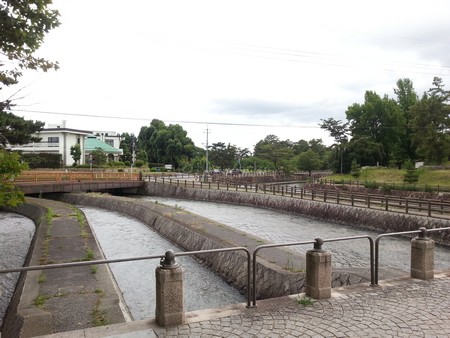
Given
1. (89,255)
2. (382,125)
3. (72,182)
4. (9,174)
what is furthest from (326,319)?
(382,125)

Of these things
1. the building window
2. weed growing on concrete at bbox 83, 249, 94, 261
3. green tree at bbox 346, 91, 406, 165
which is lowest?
weed growing on concrete at bbox 83, 249, 94, 261

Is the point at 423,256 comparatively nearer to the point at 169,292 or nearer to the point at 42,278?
the point at 169,292

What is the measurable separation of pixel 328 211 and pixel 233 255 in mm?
15345

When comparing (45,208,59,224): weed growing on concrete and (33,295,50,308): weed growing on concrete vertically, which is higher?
(33,295,50,308): weed growing on concrete

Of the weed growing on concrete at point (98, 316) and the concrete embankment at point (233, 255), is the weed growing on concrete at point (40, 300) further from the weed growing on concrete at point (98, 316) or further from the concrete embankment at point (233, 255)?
the concrete embankment at point (233, 255)

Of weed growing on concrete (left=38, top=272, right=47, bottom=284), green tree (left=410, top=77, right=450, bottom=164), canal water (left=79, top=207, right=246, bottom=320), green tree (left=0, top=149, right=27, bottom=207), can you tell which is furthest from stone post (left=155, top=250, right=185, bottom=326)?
green tree (left=410, top=77, right=450, bottom=164)

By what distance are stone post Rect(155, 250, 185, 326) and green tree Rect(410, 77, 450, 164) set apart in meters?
50.2

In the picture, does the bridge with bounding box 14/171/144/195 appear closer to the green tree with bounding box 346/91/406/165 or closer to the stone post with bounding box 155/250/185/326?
the stone post with bounding box 155/250/185/326

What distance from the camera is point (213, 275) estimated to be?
12.1 metres

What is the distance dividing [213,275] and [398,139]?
229ft

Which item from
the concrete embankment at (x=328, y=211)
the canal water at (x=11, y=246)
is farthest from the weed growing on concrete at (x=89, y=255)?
the concrete embankment at (x=328, y=211)

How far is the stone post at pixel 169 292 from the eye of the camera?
5.06 meters

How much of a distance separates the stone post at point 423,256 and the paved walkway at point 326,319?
716 millimetres

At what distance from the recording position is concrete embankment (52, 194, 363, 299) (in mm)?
8898
